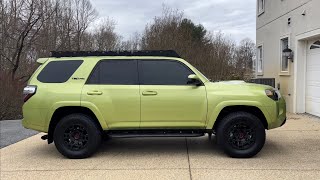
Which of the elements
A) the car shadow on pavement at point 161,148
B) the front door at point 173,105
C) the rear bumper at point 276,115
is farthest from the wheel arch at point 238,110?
the car shadow on pavement at point 161,148

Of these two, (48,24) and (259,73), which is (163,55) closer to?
(259,73)

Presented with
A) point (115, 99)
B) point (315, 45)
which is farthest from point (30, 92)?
point (315, 45)

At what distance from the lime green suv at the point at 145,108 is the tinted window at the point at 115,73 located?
2cm

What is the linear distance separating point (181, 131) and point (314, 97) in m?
6.52

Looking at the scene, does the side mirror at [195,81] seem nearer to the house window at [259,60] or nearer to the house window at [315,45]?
the house window at [315,45]

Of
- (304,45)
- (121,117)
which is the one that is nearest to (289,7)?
(304,45)

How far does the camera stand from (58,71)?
738 centimetres

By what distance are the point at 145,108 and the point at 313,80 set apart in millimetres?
7079

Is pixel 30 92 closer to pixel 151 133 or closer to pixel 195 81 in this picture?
pixel 151 133

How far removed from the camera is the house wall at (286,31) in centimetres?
1210

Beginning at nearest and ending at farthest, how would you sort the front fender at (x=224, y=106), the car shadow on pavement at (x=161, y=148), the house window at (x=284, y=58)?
the front fender at (x=224, y=106) → the car shadow on pavement at (x=161, y=148) → the house window at (x=284, y=58)

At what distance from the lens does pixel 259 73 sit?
61.2 feet

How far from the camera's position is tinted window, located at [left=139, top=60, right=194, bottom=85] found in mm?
7281

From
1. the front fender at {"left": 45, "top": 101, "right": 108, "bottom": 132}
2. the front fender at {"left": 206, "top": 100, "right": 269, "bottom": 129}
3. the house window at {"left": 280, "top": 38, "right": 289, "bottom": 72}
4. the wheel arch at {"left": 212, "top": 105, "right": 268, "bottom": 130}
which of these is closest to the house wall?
the house window at {"left": 280, "top": 38, "right": 289, "bottom": 72}
